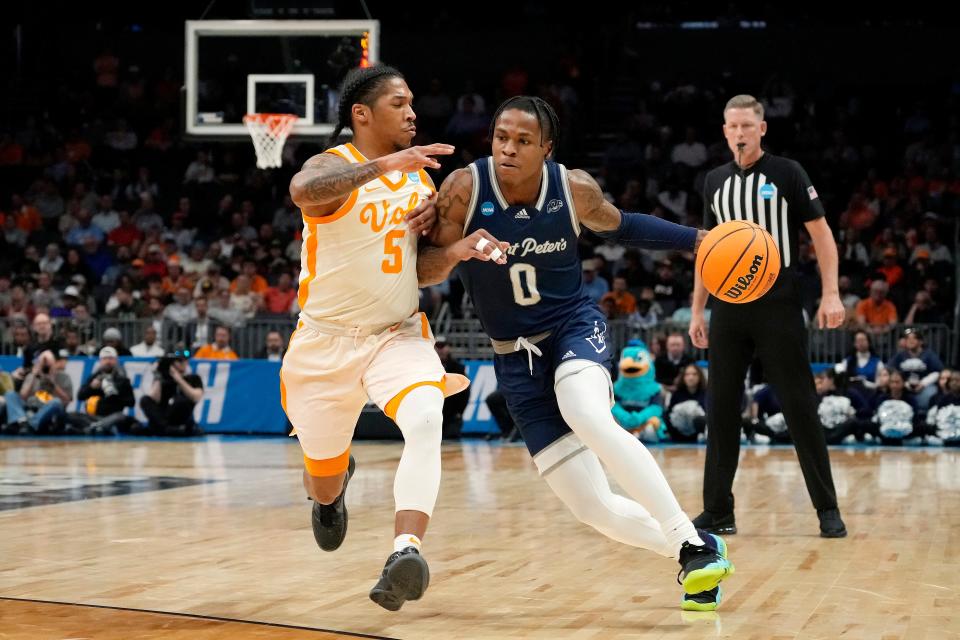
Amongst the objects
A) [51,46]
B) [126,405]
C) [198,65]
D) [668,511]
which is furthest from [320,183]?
[51,46]

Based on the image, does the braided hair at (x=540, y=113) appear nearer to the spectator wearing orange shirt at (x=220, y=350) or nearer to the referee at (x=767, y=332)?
the referee at (x=767, y=332)

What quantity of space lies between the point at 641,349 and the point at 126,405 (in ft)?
21.7

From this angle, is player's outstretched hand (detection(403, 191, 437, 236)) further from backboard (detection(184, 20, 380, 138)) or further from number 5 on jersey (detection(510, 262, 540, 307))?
backboard (detection(184, 20, 380, 138))

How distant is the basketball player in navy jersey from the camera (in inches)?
200

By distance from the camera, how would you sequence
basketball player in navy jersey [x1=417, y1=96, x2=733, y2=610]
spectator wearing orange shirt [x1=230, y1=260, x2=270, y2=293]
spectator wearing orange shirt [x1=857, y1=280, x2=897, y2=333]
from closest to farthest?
basketball player in navy jersey [x1=417, y1=96, x2=733, y2=610] < spectator wearing orange shirt [x1=857, y1=280, x2=897, y2=333] < spectator wearing orange shirt [x1=230, y1=260, x2=270, y2=293]

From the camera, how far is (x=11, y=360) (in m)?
17.4

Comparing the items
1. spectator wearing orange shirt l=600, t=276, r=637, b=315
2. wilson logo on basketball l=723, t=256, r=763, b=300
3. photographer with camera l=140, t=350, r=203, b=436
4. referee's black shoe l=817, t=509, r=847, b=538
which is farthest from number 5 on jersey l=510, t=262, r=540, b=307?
spectator wearing orange shirt l=600, t=276, r=637, b=315

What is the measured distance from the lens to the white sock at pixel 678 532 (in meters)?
5.01

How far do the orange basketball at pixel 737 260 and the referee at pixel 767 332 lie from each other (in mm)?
1703

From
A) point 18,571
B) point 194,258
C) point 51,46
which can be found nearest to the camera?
point 18,571

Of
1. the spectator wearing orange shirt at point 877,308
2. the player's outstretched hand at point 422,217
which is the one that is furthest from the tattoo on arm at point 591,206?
the spectator wearing orange shirt at point 877,308

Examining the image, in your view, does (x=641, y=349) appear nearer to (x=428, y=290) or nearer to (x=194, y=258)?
(x=428, y=290)

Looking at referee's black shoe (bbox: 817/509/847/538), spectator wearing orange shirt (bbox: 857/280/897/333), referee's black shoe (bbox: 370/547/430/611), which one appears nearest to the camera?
referee's black shoe (bbox: 370/547/430/611)

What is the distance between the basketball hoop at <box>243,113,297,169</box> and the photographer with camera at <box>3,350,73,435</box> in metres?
5.02
